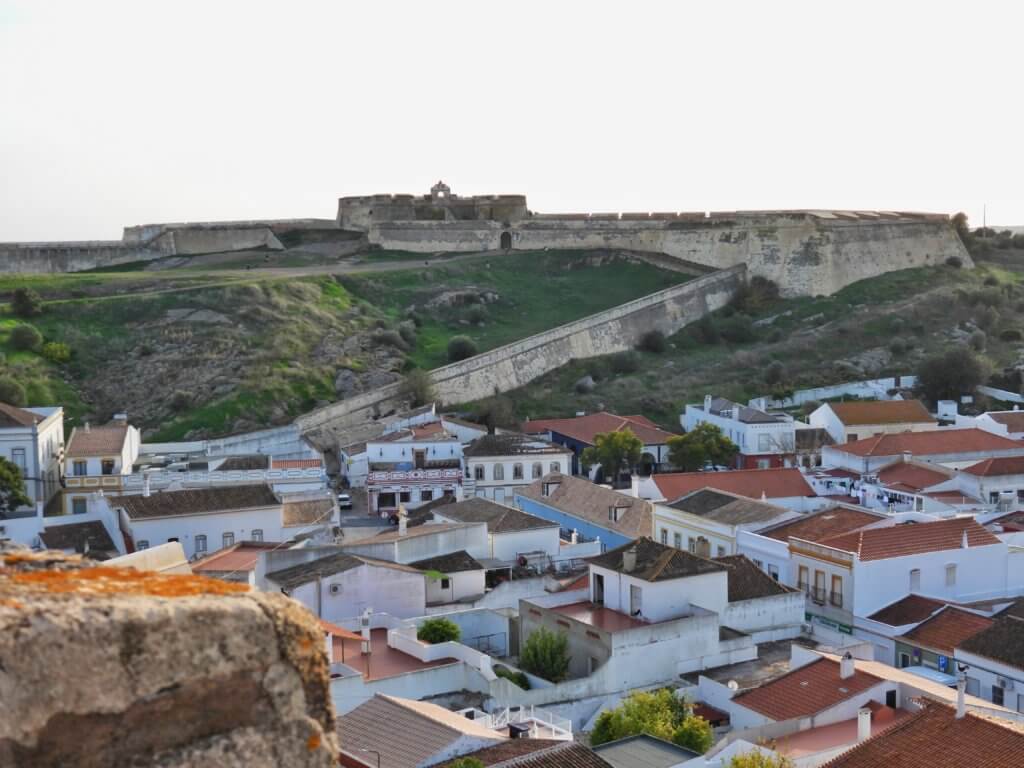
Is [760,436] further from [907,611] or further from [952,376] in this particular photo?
[907,611]

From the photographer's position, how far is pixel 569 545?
24.0 m

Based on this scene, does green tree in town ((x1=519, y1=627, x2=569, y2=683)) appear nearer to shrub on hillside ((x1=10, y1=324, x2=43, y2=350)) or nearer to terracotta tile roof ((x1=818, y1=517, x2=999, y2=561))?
terracotta tile roof ((x1=818, y1=517, x2=999, y2=561))

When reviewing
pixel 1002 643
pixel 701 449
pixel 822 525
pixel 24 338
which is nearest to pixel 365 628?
pixel 1002 643

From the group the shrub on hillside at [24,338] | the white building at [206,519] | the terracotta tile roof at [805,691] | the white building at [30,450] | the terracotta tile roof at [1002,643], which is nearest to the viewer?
the terracotta tile roof at [805,691]

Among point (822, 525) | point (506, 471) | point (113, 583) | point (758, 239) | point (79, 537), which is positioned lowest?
point (506, 471)

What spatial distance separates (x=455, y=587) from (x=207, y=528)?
633 centimetres

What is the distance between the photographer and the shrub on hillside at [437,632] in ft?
59.5

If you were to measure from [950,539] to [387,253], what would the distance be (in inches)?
1497

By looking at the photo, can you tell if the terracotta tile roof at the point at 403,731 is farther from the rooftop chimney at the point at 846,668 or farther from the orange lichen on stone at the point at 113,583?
the orange lichen on stone at the point at 113,583

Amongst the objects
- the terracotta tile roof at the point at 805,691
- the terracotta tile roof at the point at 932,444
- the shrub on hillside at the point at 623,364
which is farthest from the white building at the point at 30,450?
the shrub on hillside at the point at 623,364

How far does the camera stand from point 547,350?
45062 mm

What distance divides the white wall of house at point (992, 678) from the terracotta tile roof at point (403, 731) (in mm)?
7702

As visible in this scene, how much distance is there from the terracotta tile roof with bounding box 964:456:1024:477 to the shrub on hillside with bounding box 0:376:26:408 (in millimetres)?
25414

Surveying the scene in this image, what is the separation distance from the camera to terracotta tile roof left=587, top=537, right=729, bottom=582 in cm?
1873
